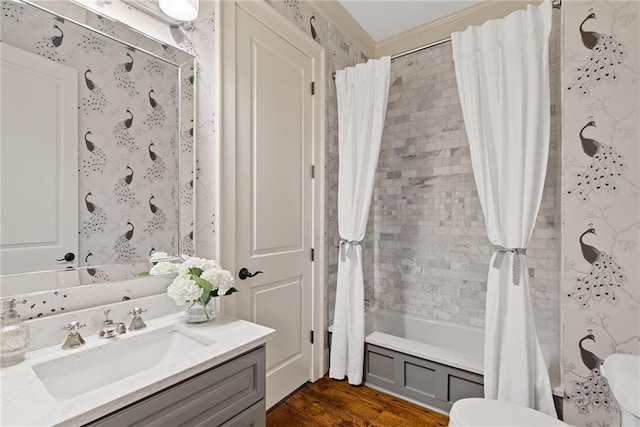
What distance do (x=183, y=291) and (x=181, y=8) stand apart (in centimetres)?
127

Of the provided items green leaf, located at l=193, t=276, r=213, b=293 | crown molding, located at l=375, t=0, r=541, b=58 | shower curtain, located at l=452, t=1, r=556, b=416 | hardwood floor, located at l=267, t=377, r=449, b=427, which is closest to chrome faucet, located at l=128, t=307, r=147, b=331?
green leaf, located at l=193, t=276, r=213, b=293

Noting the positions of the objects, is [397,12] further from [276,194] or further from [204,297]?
[204,297]

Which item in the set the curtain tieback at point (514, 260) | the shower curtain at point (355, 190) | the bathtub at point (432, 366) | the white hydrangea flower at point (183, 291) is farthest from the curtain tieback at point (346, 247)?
the white hydrangea flower at point (183, 291)

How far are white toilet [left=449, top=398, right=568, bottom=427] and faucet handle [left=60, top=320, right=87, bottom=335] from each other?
5.12ft

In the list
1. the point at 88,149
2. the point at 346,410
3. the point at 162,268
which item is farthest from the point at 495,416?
the point at 88,149

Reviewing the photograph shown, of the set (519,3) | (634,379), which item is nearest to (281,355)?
(634,379)

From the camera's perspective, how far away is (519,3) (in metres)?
2.24

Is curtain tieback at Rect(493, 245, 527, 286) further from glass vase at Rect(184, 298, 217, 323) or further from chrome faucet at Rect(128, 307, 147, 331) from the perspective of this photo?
chrome faucet at Rect(128, 307, 147, 331)

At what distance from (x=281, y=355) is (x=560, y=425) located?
1.48 metres

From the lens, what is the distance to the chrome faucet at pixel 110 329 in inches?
44.4

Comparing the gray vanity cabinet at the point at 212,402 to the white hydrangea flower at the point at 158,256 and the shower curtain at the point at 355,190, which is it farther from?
the shower curtain at the point at 355,190

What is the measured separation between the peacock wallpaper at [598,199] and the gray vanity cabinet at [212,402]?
1.54 metres

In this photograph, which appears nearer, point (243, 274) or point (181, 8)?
point (181, 8)

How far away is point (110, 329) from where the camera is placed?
3.75 ft
